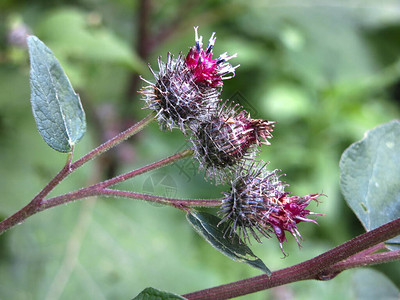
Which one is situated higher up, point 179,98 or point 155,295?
point 179,98

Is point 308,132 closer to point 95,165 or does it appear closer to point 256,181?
point 95,165

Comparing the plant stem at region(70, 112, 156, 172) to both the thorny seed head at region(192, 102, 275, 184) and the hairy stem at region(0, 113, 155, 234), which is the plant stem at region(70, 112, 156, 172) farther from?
Answer: the thorny seed head at region(192, 102, 275, 184)

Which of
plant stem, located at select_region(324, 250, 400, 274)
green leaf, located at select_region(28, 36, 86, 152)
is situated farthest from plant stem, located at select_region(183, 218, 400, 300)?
green leaf, located at select_region(28, 36, 86, 152)

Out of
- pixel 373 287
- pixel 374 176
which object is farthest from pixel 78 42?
pixel 373 287

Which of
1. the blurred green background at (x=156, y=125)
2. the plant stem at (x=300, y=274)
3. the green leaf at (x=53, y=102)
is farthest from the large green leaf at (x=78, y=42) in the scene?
the plant stem at (x=300, y=274)

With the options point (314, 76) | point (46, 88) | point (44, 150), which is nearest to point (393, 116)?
point (314, 76)

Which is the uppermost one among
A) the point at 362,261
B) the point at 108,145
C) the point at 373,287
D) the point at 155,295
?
the point at 108,145

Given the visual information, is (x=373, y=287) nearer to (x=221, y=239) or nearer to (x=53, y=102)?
(x=221, y=239)
